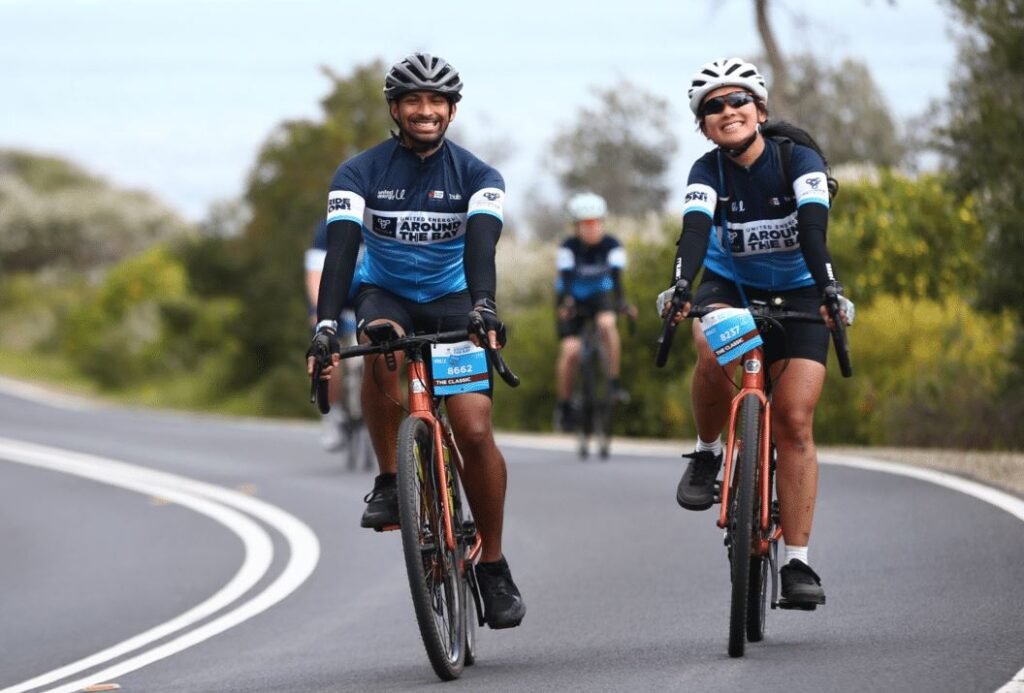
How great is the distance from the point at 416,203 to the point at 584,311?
10179 mm

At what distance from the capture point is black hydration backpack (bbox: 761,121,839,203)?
25.2ft

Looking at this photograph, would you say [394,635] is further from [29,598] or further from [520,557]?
[29,598]

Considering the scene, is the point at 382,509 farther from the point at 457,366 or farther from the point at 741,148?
the point at 741,148

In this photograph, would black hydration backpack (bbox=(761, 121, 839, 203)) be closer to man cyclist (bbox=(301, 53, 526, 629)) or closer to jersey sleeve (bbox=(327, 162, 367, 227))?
man cyclist (bbox=(301, 53, 526, 629))

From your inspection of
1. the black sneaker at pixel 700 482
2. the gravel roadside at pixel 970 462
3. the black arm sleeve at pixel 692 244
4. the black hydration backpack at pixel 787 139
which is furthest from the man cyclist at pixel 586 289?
the black arm sleeve at pixel 692 244

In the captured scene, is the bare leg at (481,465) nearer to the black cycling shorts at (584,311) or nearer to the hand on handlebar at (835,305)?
the hand on handlebar at (835,305)

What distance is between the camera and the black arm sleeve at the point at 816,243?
7.37m

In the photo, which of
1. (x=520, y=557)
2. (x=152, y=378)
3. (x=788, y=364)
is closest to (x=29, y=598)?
(x=520, y=557)

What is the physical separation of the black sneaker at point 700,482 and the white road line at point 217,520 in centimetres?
253

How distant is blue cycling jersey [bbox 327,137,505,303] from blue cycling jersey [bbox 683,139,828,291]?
2.87 ft

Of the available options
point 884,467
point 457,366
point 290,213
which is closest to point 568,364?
point 884,467

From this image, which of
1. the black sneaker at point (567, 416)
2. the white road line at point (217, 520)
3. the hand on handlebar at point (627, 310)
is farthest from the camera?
the black sneaker at point (567, 416)

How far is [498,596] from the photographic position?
24.9ft

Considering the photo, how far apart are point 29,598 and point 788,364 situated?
584cm
